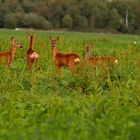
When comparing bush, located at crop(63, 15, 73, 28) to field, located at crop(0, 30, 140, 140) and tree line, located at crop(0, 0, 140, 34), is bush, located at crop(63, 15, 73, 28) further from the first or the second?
field, located at crop(0, 30, 140, 140)

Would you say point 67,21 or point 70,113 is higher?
point 67,21

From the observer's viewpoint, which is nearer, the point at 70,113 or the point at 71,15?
the point at 70,113

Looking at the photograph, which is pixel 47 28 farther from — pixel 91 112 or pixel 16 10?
pixel 91 112

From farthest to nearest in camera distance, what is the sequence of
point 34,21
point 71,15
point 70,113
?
point 71,15, point 34,21, point 70,113

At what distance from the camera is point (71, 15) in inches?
2886

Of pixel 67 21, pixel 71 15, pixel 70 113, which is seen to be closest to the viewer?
pixel 70 113

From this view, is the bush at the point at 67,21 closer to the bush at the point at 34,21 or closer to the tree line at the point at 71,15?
the tree line at the point at 71,15

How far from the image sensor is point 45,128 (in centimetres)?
714

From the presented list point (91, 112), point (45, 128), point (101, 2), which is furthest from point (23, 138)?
point (101, 2)

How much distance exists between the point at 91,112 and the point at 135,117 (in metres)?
0.78

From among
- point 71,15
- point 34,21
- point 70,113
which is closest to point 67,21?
point 71,15

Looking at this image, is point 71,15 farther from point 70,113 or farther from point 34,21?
point 70,113

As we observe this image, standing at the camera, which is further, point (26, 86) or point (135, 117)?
point (26, 86)

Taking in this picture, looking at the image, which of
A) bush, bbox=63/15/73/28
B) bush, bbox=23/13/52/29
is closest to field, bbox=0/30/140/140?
bush, bbox=23/13/52/29
